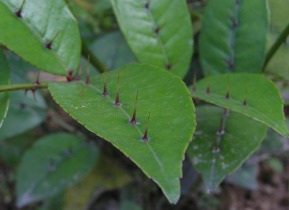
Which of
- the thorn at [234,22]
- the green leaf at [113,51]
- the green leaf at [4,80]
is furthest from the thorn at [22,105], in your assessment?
the thorn at [234,22]

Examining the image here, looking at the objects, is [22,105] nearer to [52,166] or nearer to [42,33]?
[52,166]

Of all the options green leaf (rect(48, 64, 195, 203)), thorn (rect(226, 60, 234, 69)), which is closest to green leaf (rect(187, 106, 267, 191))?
thorn (rect(226, 60, 234, 69))

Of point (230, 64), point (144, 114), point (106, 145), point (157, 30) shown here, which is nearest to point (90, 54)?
point (157, 30)

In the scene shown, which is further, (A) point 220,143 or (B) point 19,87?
(A) point 220,143

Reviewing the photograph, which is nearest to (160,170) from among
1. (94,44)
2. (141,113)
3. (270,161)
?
(141,113)

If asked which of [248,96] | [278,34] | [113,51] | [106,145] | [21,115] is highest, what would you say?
[248,96]

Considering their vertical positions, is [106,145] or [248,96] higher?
[248,96]

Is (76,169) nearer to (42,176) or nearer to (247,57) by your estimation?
(42,176)

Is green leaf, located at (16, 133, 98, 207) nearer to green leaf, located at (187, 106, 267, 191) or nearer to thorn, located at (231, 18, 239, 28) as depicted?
green leaf, located at (187, 106, 267, 191)
